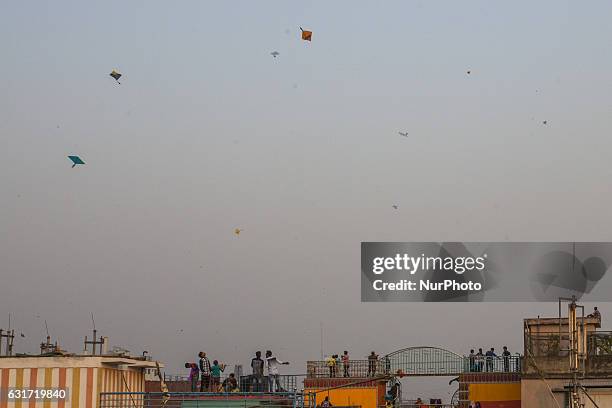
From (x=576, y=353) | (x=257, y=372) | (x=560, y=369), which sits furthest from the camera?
(x=560, y=369)

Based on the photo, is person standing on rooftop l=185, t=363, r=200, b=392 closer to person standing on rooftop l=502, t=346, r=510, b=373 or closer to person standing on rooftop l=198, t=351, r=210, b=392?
person standing on rooftop l=198, t=351, r=210, b=392

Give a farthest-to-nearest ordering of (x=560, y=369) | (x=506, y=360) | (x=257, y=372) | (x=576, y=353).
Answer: (x=506, y=360)
(x=560, y=369)
(x=257, y=372)
(x=576, y=353)

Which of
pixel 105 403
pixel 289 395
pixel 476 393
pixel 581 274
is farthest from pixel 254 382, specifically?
pixel 581 274

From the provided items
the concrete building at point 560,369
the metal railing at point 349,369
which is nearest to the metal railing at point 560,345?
the concrete building at point 560,369

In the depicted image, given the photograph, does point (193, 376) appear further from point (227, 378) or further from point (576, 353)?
point (576, 353)

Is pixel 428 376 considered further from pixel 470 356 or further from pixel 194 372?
pixel 194 372

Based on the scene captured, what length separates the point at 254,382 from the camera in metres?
40.9

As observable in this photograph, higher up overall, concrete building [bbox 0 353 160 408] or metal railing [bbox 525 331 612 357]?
metal railing [bbox 525 331 612 357]

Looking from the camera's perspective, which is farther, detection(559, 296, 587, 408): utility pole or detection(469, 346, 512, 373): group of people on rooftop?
detection(469, 346, 512, 373): group of people on rooftop

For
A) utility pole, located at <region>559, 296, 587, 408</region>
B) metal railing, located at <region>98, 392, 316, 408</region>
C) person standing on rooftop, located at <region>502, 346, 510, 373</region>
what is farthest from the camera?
person standing on rooftop, located at <region>502, 346, 510, 373</region>

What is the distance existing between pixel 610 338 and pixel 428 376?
11615mm

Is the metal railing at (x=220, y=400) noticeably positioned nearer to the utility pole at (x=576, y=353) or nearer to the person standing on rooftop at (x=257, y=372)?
the person standing on rooftop at (x=257, y=372)

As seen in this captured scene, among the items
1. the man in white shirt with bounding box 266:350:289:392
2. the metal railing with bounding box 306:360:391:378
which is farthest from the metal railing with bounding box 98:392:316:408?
the metal railing with bounding box 306:360:391:378

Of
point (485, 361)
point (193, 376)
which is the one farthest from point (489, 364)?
point (193, 376)
